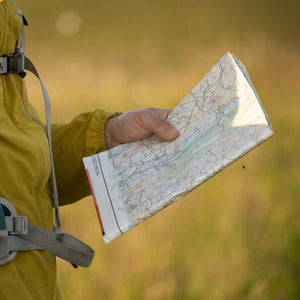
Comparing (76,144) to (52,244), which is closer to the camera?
(52,244)

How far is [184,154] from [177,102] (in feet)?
4.38

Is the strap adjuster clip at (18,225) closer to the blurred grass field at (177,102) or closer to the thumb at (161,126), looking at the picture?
Answer: the thumb at (161,126)

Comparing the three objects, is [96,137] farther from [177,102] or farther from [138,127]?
[177,102]

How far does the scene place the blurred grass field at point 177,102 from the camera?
2.05m

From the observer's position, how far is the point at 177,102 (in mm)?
2166

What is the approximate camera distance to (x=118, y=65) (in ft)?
7.33

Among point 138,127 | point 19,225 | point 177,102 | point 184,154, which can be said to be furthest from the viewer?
point 177,102

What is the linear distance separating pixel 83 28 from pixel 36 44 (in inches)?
9.3

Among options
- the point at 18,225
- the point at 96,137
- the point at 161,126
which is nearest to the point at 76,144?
the point at 96,137

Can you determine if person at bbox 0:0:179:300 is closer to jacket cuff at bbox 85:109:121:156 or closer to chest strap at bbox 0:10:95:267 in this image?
chest strap at bbox 0:10:95:267

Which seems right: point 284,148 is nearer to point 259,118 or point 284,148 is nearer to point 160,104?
point 160,104

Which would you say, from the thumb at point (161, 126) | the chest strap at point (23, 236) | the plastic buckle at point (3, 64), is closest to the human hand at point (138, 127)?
the thumb at point (161, 126)

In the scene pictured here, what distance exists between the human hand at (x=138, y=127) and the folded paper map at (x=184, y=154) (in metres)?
0.02

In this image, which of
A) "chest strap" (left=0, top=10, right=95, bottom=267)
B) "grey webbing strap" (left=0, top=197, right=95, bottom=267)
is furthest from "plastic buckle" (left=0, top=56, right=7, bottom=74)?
"grey webbing strap" (left=0, top=197, right=95, bottom=267)
